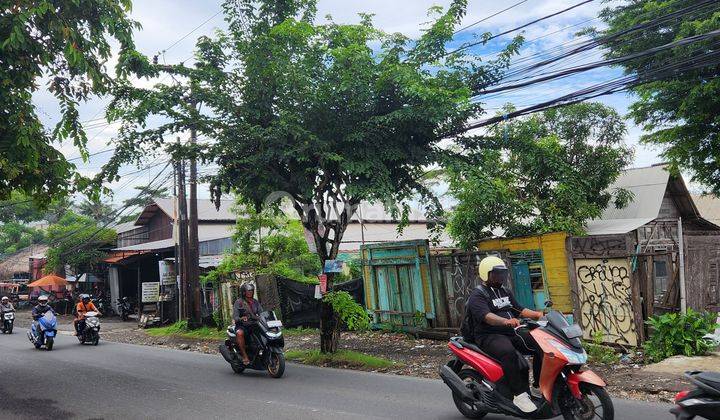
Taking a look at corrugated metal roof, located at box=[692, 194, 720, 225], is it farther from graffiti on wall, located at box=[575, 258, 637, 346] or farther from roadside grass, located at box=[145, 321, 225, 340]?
roadside grass, located at box=[145, 321, 225, 340]

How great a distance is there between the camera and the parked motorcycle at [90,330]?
16328 millimetres

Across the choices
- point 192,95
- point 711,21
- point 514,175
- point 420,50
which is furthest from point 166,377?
point 711,21

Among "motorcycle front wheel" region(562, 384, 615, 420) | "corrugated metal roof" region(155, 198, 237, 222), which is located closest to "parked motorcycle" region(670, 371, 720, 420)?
"motorcycle front wheel" region(562, 384, 615, 420)

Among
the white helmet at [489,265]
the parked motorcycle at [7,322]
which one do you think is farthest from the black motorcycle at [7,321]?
the white helmet at [489,265]

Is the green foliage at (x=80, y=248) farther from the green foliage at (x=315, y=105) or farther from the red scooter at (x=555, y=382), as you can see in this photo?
the red scooter at (x=555, y=382)

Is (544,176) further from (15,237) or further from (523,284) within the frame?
(15,237)

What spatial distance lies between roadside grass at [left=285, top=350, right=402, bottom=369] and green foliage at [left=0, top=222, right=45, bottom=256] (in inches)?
2053

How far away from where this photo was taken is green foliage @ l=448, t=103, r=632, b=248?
12969 millimetres

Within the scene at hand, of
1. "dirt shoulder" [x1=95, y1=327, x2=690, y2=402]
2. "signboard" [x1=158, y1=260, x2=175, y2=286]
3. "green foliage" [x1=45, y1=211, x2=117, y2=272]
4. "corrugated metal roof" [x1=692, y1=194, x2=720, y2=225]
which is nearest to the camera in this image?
"dirt shoulder" [x1=95, y1=327, x2=690, y2=402]

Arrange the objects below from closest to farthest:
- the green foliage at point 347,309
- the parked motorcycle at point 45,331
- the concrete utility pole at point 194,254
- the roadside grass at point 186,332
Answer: the green foliage at point 347,309 → the parked motorcycle at point 45,331 → the roadside grass at point 186,332 → the concrete utility pole at point 194,254

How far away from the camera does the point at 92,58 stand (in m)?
8.76

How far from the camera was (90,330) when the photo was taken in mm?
16438

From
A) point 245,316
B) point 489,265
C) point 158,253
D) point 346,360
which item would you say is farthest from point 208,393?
point 158,253

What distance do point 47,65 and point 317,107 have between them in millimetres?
4397
